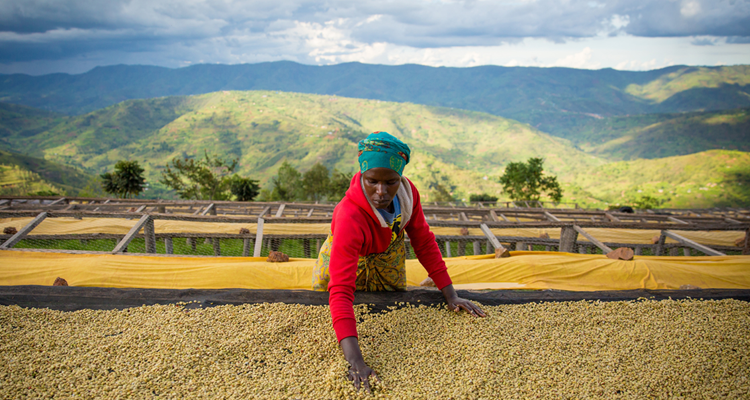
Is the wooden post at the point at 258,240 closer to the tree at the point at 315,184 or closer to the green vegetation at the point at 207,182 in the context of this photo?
the green vegetation at the point at 207,182

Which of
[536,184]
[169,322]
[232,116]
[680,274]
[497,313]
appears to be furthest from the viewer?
[232,116]

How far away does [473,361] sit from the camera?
179 centimetres

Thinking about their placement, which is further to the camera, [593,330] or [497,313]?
[497,313]

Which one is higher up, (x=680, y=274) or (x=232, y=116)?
(x=232, y=116)

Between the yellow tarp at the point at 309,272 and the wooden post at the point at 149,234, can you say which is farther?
the wooden post at the point at 149,234

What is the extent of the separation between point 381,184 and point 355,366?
31.2 inches

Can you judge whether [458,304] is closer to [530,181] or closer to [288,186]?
[530,181]

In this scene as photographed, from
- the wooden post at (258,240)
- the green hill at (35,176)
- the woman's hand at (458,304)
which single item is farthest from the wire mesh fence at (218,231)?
the green hill at (35,176)

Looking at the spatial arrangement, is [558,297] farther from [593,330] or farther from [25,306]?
[25,306]

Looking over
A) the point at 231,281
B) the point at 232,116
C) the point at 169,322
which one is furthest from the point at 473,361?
the point at 232,116

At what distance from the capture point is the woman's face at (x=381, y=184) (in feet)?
5.43

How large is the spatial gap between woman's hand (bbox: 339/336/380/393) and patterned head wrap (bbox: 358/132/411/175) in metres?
0.77

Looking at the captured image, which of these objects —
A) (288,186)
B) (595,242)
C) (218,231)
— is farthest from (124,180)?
(595,242)

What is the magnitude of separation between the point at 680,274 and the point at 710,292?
0.62 m
